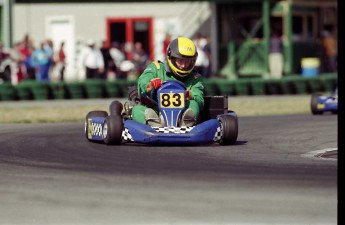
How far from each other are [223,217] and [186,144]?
5.59 metres

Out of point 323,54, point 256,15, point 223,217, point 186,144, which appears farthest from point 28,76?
point 223,217

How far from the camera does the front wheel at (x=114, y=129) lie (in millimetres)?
12688

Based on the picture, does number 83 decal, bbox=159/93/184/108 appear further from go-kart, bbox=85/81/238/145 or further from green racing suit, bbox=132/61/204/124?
green racing suit, bbox=132/61/204/124

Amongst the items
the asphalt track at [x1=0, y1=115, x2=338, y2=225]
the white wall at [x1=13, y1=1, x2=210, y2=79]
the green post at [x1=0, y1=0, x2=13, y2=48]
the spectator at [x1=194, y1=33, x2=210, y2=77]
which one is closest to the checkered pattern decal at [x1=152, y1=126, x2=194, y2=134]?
the asphalt track at [x1=0, y1=115, x2=338, y2=225]

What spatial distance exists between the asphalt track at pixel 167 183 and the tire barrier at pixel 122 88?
1310cm

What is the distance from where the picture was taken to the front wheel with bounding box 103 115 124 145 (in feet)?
41.6

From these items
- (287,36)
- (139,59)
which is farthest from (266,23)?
(139,59)

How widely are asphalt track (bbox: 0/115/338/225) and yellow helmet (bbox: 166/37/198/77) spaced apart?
103 cm

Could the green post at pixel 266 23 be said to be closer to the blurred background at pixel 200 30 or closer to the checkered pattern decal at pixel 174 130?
the blurred background at pixel 200 30

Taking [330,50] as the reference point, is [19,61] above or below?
below

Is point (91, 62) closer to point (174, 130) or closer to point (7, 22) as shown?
point (7, 22)

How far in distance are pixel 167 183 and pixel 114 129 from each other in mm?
3757

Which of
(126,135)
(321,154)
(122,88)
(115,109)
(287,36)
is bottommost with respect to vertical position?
(321,154)

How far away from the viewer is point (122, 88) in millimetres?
28328
